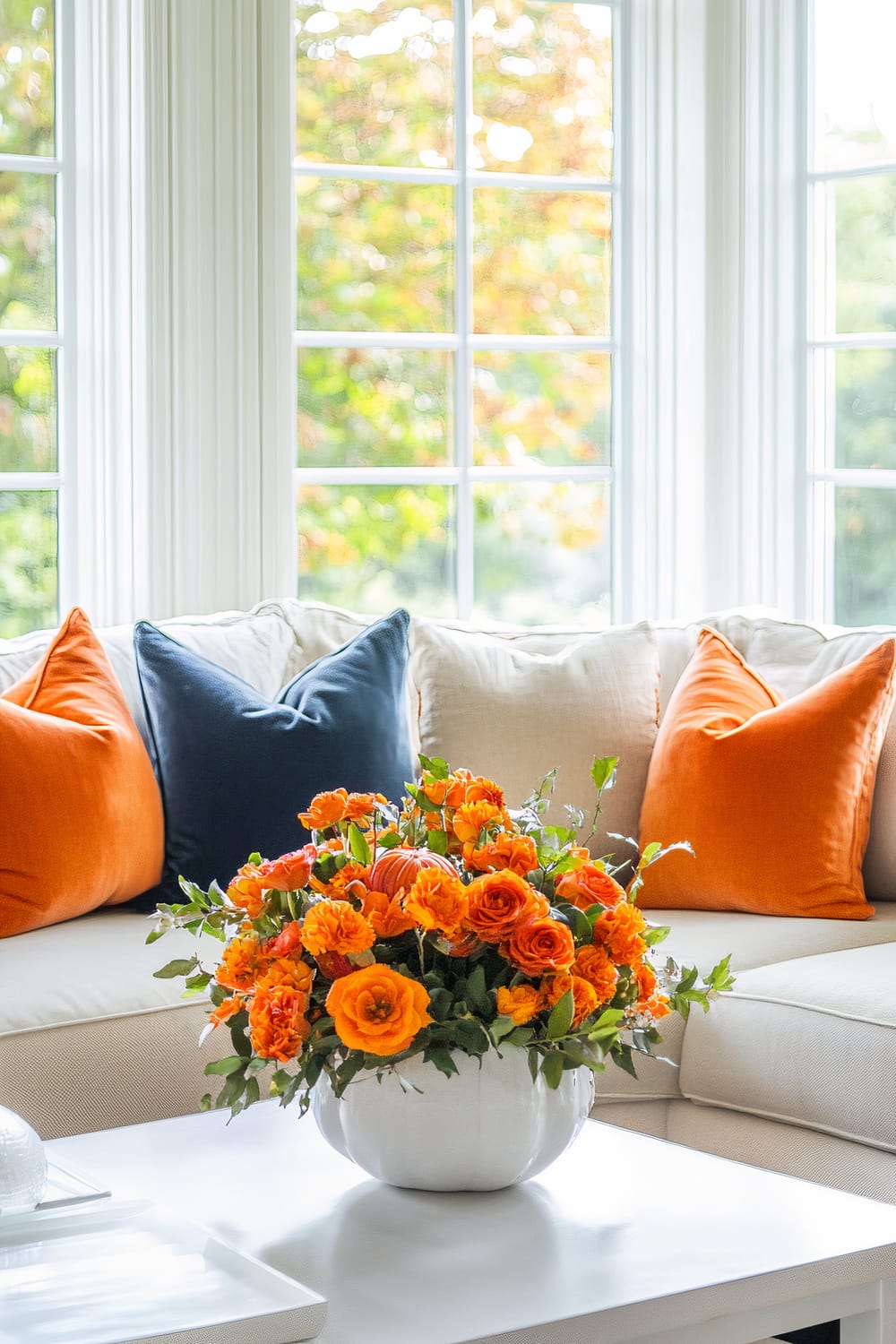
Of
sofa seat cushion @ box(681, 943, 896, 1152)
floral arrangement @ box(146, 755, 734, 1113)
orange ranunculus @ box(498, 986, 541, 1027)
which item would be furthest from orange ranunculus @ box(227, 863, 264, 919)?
sofa seat cushion @ box(681, 943, 896, 1152)

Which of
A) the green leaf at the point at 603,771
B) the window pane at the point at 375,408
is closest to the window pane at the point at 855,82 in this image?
the window pane at the point at 375,408

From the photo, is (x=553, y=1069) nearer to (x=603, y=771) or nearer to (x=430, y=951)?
(x=430, y=951)

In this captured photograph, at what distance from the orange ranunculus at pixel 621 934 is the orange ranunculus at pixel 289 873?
260 mm

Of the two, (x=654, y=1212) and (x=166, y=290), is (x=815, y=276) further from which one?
(x=654, y=1212)

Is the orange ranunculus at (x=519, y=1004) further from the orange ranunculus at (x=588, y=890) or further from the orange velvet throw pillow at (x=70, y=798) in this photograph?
the orange velvet throw pillow at (x=70, y=798)

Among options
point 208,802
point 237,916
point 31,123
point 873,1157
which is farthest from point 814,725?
point 31,123

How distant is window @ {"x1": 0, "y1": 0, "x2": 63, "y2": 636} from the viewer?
3.26m

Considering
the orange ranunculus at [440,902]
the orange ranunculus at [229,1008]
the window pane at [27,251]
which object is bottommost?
the orange ranunculus at [229,1008]

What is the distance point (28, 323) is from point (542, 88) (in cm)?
129

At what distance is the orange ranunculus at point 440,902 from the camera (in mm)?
1374

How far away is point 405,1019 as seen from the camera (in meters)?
1.36

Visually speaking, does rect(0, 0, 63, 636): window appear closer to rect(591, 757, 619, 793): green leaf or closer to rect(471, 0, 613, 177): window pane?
rect(471, 0, 613, 177): window pane

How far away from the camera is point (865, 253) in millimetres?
3623

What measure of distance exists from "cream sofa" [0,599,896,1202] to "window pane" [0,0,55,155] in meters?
1.07
